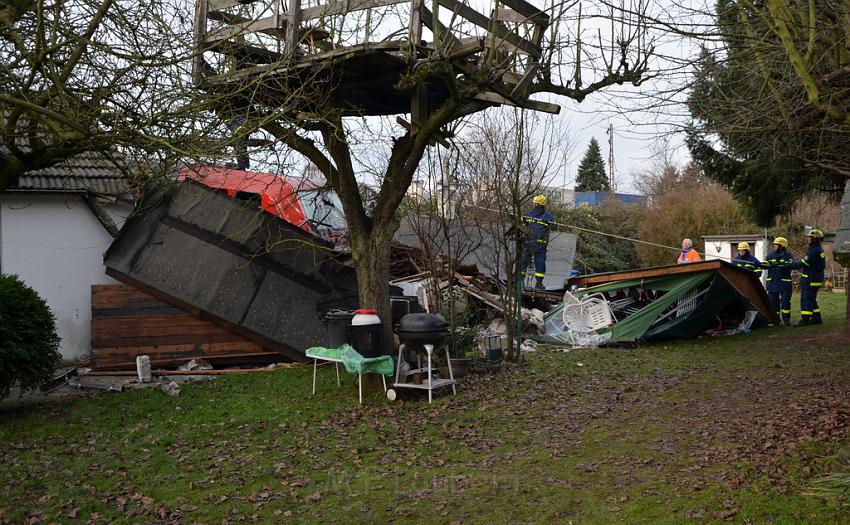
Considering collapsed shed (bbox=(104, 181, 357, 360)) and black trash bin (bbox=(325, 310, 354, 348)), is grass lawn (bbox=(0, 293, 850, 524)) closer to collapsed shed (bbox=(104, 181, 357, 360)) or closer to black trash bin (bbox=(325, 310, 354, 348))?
black trash bin (bbox=(325, 310, 354, 348))

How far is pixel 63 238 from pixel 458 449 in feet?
30.4

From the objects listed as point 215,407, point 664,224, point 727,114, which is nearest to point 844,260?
point 727,114

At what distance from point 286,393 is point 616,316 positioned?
285 inches

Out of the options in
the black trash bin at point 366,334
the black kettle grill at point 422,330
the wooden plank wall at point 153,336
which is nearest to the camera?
the black kettle grill at point 422,330

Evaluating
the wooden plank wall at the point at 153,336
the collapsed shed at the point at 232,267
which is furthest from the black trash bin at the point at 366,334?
the wooden plank wall at the point at 153,336

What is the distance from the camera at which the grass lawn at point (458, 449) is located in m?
6.11

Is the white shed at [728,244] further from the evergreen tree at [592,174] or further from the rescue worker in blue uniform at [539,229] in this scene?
the evergreen tree at [592,174]

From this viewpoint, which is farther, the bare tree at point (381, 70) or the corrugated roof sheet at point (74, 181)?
the corrugated roof sheet at point (74, 181)

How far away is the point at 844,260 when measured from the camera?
374 inches

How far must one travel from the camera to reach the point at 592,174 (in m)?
59.1

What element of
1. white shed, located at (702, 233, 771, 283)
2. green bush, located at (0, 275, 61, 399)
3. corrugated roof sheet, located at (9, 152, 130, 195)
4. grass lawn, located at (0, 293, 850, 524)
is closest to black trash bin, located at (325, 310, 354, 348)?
grass lawn, located at (0, 293, 850, 524)

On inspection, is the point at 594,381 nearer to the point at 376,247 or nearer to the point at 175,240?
the point at 376,247

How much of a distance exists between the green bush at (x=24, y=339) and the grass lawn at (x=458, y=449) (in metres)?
0.55

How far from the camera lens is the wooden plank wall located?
12.0m
